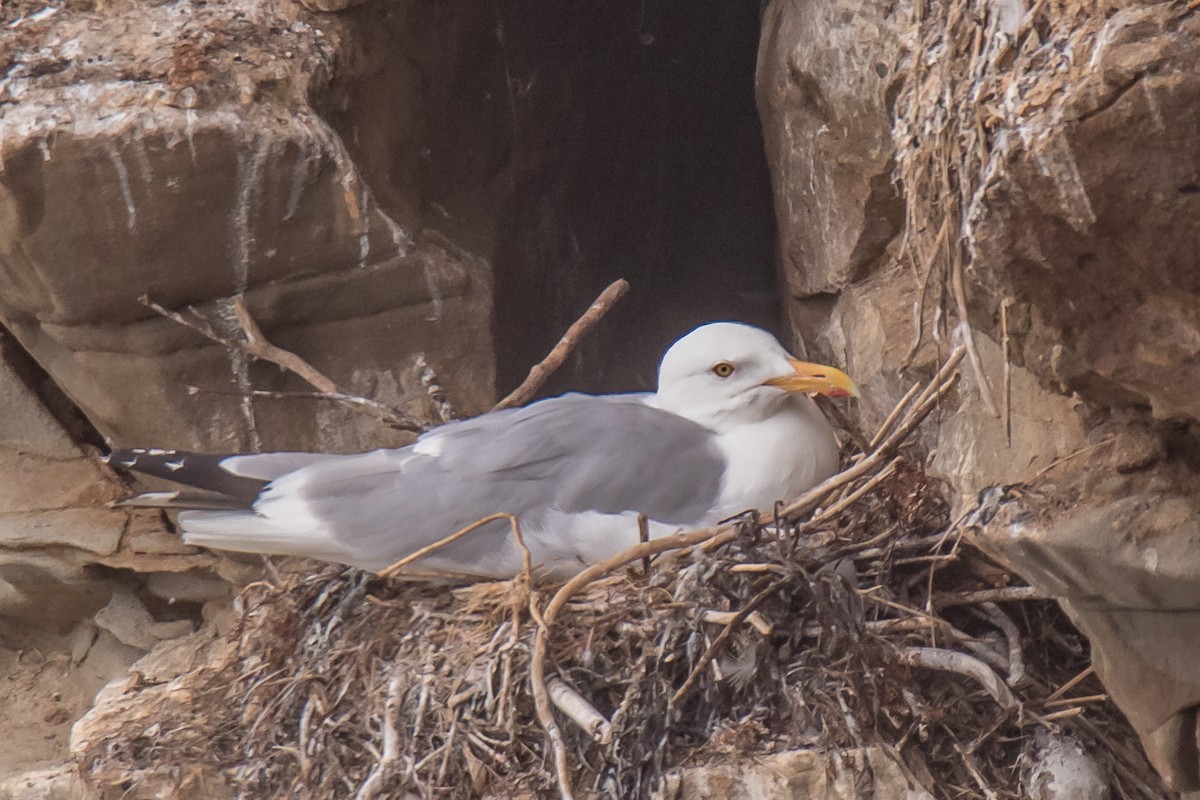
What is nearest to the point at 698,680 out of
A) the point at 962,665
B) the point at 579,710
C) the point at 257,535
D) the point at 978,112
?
the point at 579,710

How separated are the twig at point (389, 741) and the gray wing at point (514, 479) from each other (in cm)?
24

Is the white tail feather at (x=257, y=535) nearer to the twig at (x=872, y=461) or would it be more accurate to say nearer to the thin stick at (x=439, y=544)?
the thin stick at (x=439, y=544)

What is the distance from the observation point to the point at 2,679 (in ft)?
13.0

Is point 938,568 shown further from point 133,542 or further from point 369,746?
point 133,542

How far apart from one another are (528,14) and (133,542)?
5.30ft

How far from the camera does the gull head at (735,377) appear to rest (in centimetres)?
279

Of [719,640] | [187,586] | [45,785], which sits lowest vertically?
[187,586]

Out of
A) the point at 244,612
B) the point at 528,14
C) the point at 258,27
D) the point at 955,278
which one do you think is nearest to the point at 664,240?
the point at 528,14

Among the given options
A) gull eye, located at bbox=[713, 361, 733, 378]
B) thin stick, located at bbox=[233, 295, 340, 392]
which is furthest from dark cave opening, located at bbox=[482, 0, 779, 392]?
gull eye, located at bbox=[713, 361, 733, 378]

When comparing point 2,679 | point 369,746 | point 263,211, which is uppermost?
point 263,211

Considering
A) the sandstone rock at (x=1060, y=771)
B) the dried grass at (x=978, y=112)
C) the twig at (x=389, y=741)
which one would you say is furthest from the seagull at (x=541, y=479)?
the dried grass at (x=978, y=112)

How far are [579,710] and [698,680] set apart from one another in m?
0.19

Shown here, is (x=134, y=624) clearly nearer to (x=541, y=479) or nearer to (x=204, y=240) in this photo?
(x=204, y=240)

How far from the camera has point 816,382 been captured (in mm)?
2732
